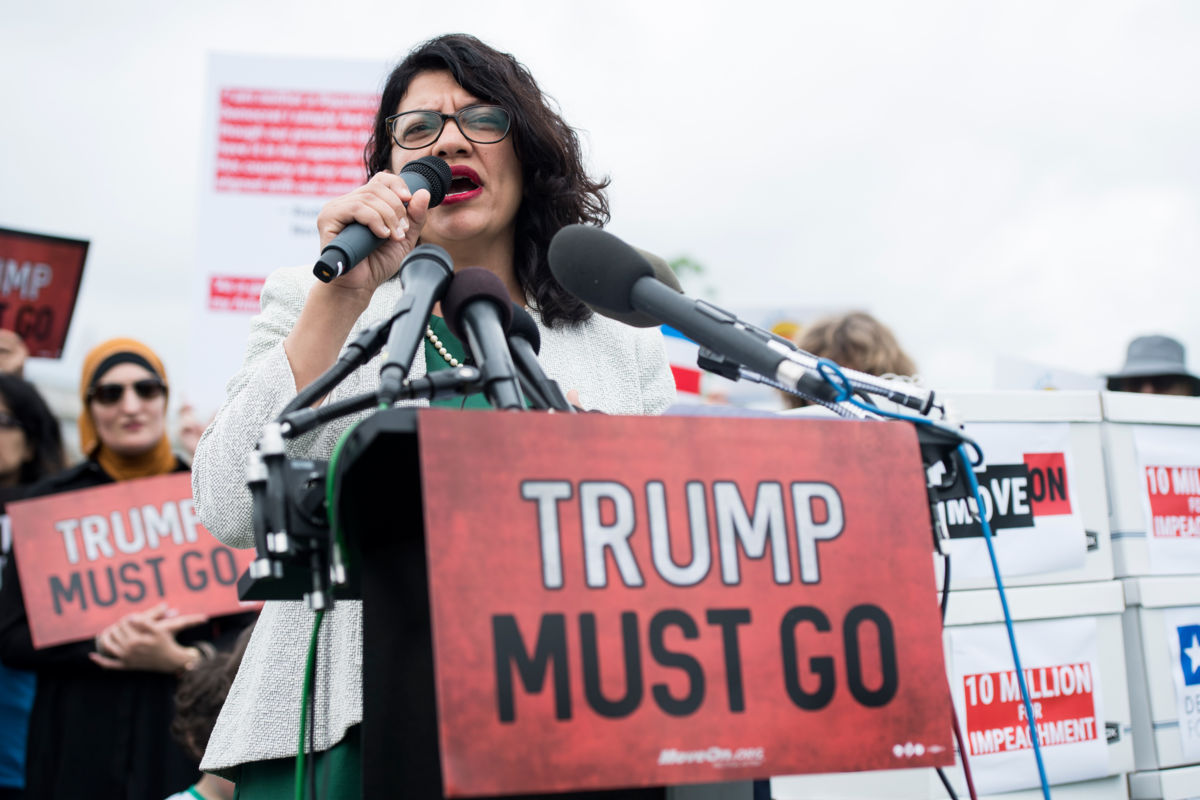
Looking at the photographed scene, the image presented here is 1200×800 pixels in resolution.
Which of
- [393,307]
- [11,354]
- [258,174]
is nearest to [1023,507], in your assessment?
[393,307]

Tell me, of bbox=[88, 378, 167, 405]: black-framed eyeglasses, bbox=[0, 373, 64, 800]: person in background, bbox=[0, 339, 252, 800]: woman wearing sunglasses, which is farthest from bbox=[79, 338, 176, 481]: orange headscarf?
bbox=[0, 339, 252, 800]: woman wearing sunglasses

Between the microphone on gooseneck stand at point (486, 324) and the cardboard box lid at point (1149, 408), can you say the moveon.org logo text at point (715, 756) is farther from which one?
the cardboard box lid at point (1149, 408)

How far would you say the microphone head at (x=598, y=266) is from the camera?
126cm

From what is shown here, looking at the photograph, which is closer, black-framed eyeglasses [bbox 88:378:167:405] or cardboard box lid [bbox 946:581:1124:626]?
cardboard box lid [bbox 946:581:1124:626]

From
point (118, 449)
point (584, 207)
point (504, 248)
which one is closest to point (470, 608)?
point (504, 248)

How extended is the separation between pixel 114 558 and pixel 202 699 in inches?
34.6

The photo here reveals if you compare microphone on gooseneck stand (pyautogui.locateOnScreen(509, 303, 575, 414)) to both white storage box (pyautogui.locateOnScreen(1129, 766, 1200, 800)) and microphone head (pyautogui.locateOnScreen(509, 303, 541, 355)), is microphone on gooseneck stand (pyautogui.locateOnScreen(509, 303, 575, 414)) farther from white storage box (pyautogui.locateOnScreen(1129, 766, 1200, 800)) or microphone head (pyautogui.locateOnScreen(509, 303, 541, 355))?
white storage box (pyautogui.locateOnScreen(1129, 766, 1200, 800))

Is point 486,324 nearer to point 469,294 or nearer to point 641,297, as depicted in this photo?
point 469,294

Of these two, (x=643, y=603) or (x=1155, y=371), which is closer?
(x=643, y=603)

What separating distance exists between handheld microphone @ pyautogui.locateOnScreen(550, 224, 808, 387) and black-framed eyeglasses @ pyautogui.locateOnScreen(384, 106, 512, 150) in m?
0.66

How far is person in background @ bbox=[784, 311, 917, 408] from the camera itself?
338cm

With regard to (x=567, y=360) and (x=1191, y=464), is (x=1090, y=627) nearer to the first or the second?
(x=1191, y=464)

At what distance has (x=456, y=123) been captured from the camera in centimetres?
188

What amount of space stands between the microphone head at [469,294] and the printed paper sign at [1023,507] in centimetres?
161
